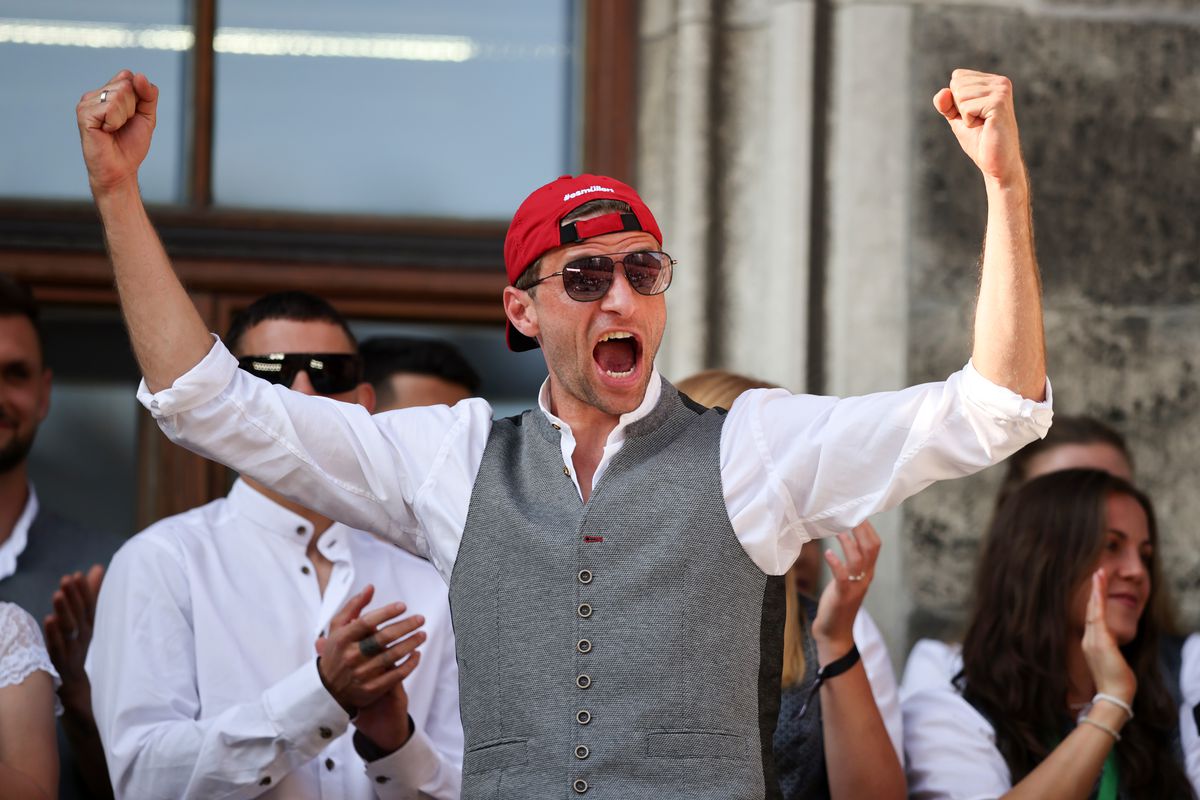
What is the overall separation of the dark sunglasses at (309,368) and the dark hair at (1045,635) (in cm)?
155

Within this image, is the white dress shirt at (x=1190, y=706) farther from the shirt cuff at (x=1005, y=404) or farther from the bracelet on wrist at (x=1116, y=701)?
the shirt cuff at (x=1005, y=404)

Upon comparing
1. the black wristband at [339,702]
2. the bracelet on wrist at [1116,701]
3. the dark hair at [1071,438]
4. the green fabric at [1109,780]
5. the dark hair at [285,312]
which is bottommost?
the green fabric at [1109,780]

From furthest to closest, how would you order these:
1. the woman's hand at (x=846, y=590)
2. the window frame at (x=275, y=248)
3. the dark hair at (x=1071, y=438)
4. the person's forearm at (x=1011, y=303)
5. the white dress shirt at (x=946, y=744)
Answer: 1. the window frame at (x=275, y=248)
2. the dark hair at (x=1071, y=438)
3. the white dress shirt at (x=946, y=744)
4. the woman's hand at (x=846, y=590)
5. the person's forearm at (x=1011, y=303)

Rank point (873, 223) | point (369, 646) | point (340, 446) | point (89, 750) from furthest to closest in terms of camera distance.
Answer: point (873, 223) → point (89, 750) → point (369, 646) → point (340, 446)

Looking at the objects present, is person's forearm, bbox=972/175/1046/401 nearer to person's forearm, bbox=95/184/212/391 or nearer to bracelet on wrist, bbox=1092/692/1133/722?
person's forearm, bbox=95/184/212/391

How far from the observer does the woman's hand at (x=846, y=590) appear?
11.0ft

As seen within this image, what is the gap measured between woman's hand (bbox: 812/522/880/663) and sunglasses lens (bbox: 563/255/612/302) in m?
0.85

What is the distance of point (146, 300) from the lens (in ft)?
8.41

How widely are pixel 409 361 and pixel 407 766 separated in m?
1.47

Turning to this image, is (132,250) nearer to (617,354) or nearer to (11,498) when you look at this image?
(617,354)

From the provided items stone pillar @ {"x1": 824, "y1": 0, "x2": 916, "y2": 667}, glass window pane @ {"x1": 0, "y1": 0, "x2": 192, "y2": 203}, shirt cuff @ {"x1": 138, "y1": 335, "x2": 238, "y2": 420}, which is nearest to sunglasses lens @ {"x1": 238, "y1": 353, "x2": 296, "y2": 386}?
shirt cuff @ {"x1": 138, "y1": 335, "x2": 238, "y2": 420}

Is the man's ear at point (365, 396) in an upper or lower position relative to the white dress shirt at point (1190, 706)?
upper

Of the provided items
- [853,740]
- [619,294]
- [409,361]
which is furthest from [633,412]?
[409,361]

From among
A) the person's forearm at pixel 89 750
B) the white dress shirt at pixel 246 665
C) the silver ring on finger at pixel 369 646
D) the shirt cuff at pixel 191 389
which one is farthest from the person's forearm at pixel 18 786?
the shirt cuff at pixel 191 389
